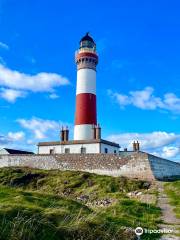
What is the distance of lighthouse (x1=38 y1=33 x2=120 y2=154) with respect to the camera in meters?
37.2

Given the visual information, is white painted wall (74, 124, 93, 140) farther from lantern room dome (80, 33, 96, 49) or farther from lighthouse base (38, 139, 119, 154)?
lantern room dome (80, 33, 96, 49)

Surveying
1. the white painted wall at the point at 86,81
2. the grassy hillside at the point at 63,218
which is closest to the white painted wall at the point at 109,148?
the white painted wall at the point at 86,81

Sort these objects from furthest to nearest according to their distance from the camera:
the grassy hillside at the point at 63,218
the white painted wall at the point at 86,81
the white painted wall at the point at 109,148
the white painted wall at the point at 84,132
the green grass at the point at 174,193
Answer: the white painted wall at the point at 86,81, the white painted wall at the point at 84,132, the white painted wall at the point at 109,148, the green grass at the point at 174,193, the grassy hillside at the point at 63,218

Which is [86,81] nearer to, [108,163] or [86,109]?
[86,109]

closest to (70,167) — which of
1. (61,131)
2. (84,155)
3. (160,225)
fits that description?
(84,155)

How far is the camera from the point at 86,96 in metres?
39.1

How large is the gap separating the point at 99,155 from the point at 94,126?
24.8 ft

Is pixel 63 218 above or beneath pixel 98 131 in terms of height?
beneath

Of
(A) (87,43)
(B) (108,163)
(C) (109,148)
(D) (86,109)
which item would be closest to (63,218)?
(B) (108,163)

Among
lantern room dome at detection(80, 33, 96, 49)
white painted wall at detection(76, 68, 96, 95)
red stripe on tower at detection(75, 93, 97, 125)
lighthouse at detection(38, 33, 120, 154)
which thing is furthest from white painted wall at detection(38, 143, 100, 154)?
lantern room dome at detection(80, 33, 96, 49)

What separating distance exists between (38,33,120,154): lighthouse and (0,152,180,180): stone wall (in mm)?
4396

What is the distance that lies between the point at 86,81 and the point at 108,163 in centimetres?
1184

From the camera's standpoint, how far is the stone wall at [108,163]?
1148 inches

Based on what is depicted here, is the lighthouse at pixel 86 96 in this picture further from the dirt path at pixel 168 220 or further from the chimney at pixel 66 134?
the dirt path at pixel 168 220
